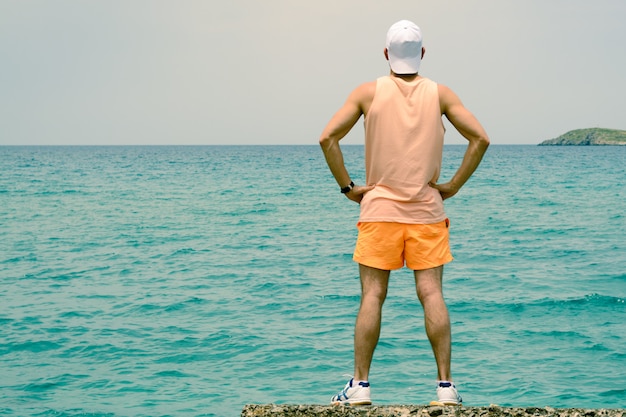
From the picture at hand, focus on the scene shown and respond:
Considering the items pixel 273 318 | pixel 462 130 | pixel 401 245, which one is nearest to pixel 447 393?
pixel 401 245

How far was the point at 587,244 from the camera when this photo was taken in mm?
22672

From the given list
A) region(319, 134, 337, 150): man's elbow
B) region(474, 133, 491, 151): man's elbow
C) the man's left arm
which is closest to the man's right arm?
region(474, 133, 491, 151): man's elbow

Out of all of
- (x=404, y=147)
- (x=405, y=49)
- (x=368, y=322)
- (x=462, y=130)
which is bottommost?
(x=368, y=322)

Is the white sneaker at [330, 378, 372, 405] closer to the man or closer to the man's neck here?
the man

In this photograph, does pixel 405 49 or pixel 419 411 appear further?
pixel 405 49

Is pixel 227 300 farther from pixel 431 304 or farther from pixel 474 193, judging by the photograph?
pixel 474 193

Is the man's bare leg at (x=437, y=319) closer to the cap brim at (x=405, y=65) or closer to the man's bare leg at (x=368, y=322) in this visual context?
the man's bare leg at (x=368, y=322)

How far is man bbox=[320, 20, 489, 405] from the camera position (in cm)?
444

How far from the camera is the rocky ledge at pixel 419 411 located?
381 centimetres

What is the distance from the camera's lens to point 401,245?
4523mm

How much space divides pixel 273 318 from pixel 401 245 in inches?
345

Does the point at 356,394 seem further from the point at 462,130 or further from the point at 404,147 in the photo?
the point at 462,130

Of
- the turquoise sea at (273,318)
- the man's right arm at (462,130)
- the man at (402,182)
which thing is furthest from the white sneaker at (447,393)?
the turquoise sea at (273,318)

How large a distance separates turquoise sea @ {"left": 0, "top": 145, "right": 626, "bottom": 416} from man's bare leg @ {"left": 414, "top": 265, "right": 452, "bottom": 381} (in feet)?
15.2
